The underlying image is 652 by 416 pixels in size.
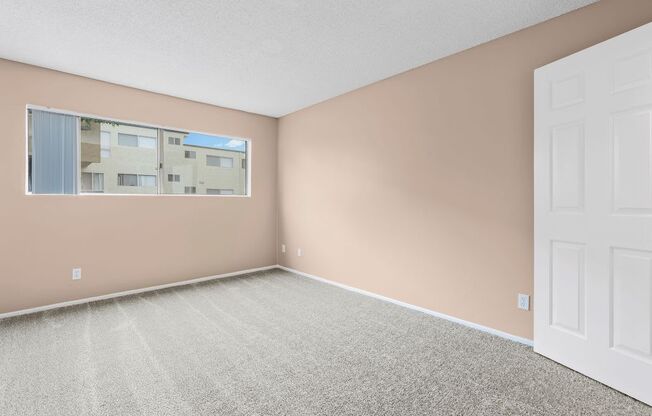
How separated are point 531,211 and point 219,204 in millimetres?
3868

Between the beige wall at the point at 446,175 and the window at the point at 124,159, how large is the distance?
1509 millimetres

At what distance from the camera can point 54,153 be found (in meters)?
3.34

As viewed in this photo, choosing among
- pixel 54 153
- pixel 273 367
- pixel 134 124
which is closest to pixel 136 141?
pixel 134 124

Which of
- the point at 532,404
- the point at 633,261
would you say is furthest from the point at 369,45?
the point at 532,404

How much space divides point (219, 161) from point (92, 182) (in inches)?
63.0

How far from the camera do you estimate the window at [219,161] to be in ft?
14.9

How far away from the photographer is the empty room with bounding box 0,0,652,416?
187cm

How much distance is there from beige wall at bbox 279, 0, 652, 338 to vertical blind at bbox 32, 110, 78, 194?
290 centimetres

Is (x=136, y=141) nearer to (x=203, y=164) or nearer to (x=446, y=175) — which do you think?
(x=203, y=164)

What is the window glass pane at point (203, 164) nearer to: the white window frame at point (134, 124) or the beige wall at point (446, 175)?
the white window frame at point (134, 124)

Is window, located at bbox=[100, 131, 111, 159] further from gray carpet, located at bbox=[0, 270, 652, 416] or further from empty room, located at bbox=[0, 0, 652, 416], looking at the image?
gray carpet, located at bbox=[0, 270, 652, 416]

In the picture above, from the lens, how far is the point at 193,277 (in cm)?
433

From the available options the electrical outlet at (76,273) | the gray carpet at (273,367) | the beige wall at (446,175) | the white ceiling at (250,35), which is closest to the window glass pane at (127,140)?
the white ceiling at (250,35)

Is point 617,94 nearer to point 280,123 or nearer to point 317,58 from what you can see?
point 317,58
